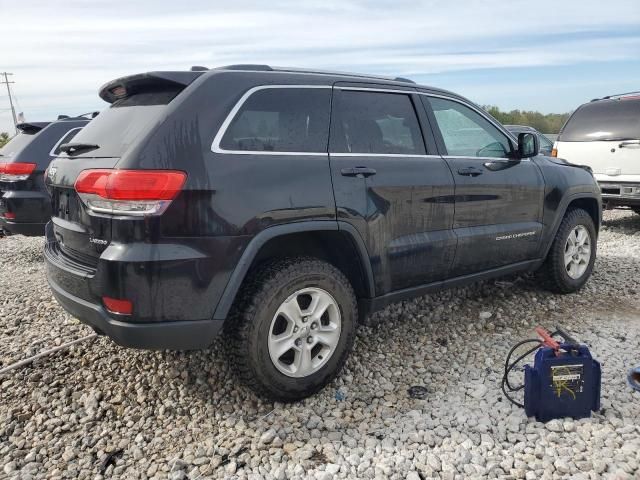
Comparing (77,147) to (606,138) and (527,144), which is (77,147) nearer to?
(527,144)

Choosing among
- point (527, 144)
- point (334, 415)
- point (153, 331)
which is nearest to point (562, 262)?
point (527, 144)

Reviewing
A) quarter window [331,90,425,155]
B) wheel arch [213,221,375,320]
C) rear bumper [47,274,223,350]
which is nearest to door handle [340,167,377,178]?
quarter window [331,90,425,155]

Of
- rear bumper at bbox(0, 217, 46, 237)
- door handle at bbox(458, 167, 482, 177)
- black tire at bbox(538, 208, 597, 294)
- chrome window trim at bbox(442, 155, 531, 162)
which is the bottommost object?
rear bumper at bbox(0, 217, 46, 237)

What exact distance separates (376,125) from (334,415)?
1778 millimetres

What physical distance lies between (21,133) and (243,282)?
18.0 ft

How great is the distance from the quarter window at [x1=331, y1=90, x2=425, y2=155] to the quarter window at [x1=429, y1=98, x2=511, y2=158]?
0.92ft

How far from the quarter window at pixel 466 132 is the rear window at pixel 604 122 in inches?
177

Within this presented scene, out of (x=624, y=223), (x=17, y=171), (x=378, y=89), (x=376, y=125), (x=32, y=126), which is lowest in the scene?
(x=624, y=223)

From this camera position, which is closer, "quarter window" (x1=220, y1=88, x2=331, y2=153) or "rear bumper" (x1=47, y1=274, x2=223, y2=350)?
"rear bumper" (x1=47, y1=274, x2=223, y2=350)

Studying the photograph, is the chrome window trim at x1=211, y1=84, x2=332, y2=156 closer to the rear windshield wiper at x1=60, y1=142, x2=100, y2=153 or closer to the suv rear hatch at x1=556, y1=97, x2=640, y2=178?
the rear windshield wiper at x1=60, y1=142, x2=100, y2=153

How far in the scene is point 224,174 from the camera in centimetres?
278

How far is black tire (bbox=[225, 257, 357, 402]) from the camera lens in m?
2.94

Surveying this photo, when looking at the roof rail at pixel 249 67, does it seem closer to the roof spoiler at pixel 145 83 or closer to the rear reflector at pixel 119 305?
the roof spoiler at pixel 145 83

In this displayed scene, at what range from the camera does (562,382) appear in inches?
115
